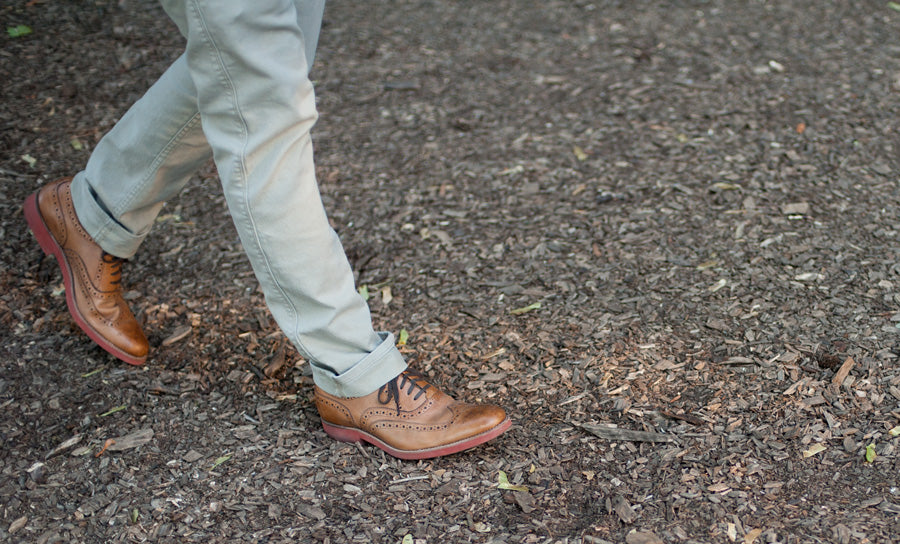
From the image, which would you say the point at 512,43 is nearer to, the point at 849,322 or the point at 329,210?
the point at 329,210

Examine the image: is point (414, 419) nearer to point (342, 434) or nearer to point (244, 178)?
point (342, 434)

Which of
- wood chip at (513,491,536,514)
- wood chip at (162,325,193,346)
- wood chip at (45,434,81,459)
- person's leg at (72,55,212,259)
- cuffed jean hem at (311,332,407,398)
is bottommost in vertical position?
wood chip at (162,325,193,346)

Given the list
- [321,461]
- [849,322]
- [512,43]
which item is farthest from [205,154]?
[512,43]

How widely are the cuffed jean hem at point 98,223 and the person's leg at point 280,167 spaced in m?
0.65

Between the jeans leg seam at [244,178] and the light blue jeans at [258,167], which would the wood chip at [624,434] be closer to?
the light blue jeans at [258,167]

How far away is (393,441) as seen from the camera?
220 cm

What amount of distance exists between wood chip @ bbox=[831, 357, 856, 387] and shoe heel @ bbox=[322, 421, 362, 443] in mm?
1330

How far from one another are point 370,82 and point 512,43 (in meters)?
0.89

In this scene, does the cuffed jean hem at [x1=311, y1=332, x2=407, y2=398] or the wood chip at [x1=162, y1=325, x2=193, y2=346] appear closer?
the cuffed jean hem at [x1=311, y1=332, x2=407, y2=398]

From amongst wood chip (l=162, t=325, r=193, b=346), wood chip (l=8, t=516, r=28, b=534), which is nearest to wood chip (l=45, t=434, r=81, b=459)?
wood chip (l=8, t=516, r=28, b=534)

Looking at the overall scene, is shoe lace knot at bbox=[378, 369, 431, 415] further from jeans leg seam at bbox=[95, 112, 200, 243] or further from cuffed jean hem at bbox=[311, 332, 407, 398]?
jeans leg seam at bbox=[95, 112, 200, 243]

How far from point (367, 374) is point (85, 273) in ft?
3.09

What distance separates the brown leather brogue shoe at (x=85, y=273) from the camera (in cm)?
245

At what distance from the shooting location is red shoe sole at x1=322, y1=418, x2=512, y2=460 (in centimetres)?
216
